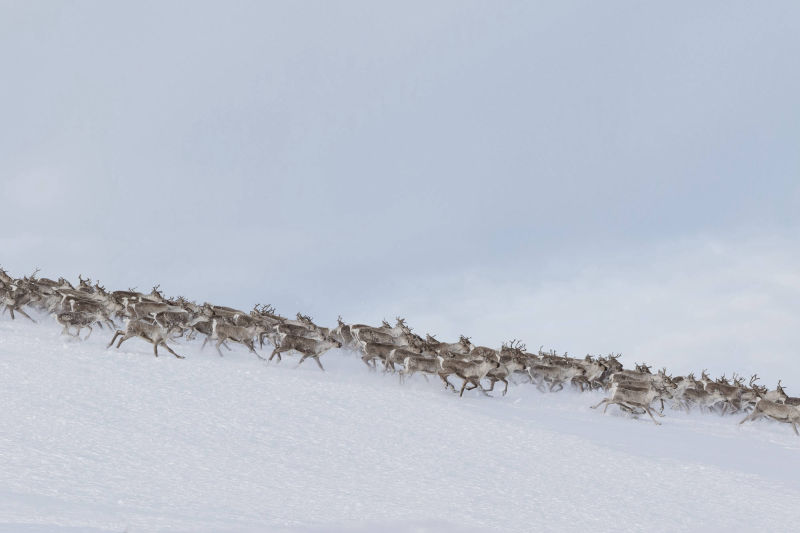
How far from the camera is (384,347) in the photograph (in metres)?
20.0

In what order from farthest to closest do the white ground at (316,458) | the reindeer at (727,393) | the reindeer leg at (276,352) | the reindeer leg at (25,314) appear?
the reindeer at (727,393) → the reindeer leg at (25,314) → the reindeer leg at (276,352) → the white ground at (316,458)

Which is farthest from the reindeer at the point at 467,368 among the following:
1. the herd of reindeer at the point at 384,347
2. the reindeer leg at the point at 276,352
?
the reindeer leg at the point at 276,352

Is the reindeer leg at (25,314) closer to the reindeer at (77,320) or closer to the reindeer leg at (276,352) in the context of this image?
the reindeer at (77,320)

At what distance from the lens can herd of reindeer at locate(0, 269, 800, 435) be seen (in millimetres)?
18828

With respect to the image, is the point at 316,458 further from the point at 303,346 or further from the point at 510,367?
the point at 510,367

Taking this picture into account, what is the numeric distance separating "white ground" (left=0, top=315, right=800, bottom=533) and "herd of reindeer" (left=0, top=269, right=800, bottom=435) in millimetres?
709

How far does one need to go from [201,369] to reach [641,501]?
966 centimetres

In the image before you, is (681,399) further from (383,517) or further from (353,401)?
(383,517)

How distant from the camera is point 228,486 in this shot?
27.9ft

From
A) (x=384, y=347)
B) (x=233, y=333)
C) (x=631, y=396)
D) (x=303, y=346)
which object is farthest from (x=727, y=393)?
(x=233, y=333)

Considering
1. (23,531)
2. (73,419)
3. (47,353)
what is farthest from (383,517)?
(47,353)

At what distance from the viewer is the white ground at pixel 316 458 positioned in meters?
7.54

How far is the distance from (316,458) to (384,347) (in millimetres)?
9470

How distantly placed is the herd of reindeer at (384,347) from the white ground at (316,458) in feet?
2.33
